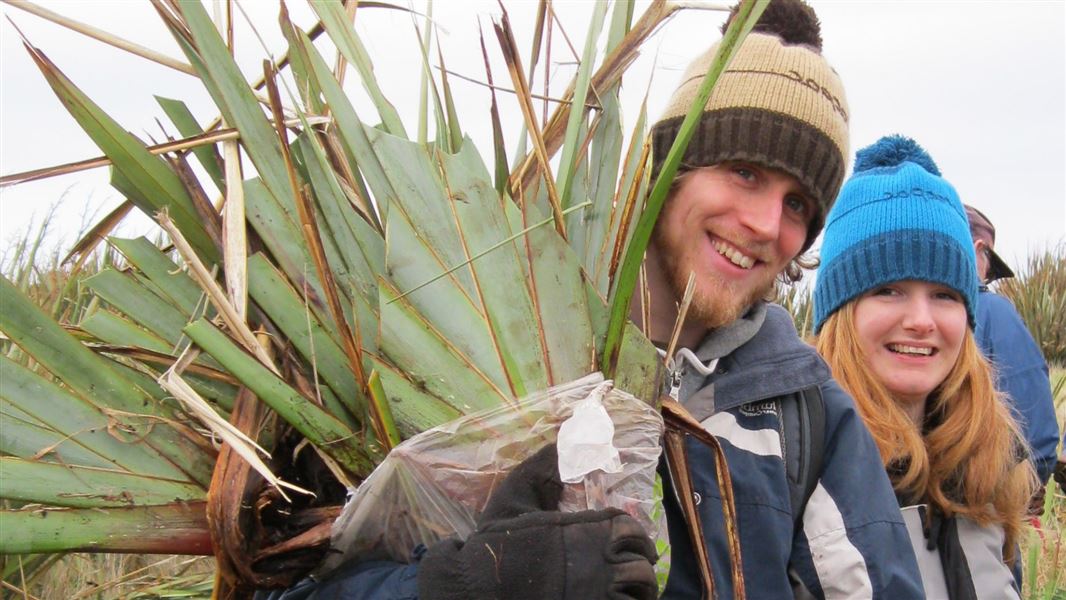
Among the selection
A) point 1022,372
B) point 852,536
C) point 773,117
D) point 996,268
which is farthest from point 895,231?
point 996,268

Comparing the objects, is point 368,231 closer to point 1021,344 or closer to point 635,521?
point 635,521

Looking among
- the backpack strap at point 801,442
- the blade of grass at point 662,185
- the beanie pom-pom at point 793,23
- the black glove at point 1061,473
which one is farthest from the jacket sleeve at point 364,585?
the black glove at point 1061,473

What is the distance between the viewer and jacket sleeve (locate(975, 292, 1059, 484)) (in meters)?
3.93

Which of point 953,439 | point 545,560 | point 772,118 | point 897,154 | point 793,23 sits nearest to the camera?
point 545,560

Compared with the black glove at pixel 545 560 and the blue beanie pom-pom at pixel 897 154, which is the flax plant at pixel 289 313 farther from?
the blue beanie pom-pom at pixel 897 154

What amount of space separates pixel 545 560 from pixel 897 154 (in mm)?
2171

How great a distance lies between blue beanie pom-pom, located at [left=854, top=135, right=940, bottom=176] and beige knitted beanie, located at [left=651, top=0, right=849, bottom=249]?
0.82 meters

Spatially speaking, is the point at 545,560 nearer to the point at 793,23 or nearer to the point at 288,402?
the point at 288,402

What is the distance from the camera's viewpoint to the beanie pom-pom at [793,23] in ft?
7.25

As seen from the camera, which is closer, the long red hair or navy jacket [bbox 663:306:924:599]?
navy jacket [bbox 663:306:924:599]

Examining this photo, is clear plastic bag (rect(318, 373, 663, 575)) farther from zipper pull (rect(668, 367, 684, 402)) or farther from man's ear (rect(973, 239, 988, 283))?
man's ear (rect(973, 239, 988, 283))

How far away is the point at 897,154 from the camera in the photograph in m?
2.89

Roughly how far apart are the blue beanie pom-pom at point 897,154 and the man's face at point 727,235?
1.05 meters

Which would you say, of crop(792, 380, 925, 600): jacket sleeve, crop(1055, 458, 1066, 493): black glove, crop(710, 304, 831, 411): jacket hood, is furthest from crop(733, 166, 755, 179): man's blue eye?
crop(1055, 458, 1066, 493): black glove
